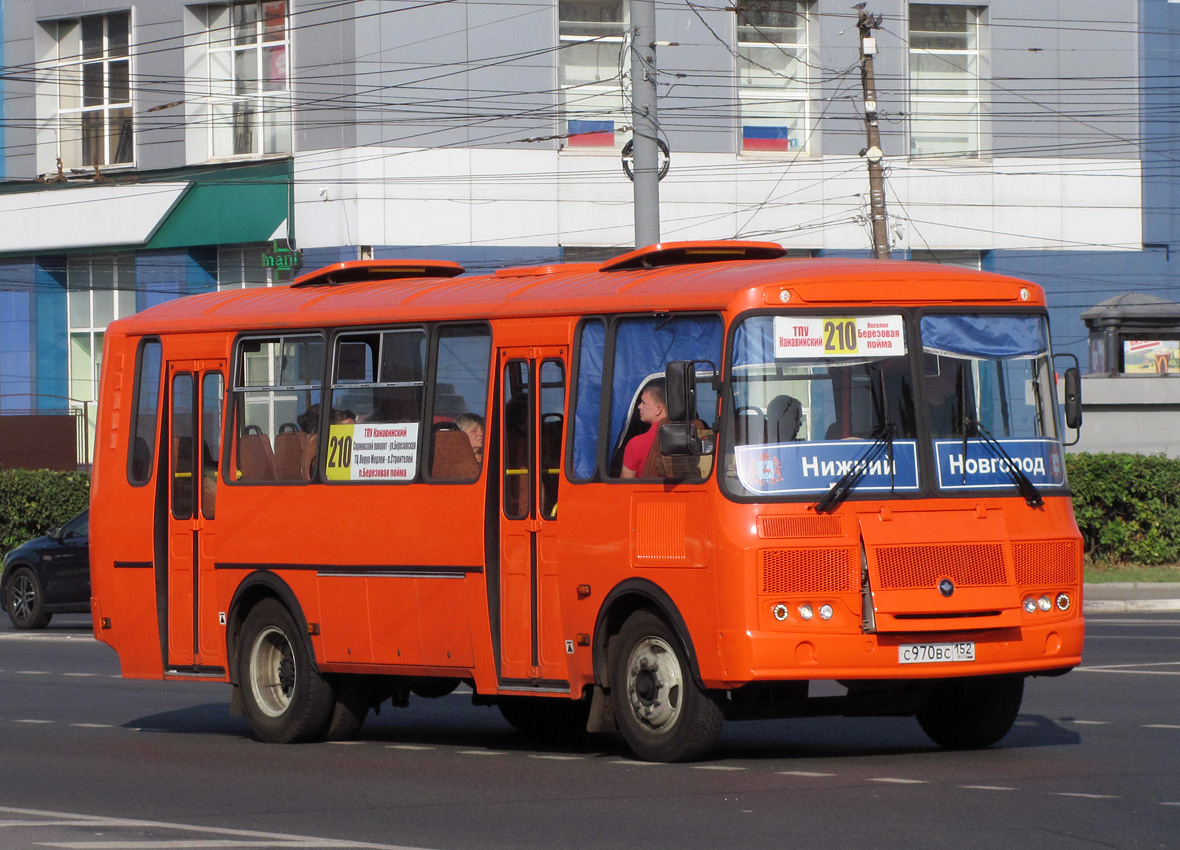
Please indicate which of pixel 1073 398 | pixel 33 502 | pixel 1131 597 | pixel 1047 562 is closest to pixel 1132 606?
pixel 1131 597

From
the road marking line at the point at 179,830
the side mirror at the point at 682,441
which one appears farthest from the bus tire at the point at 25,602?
the side mirror at the point at 682,441

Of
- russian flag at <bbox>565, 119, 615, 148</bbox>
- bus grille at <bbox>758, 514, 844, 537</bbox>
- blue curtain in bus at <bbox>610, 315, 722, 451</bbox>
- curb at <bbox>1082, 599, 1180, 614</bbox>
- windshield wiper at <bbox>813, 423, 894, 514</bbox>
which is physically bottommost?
curb at <bbox>1082, 599, 1180, 614</bbox>

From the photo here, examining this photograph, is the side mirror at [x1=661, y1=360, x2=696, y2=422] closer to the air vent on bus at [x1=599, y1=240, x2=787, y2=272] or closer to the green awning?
the air vent on bus at [x1=599, y1=240, x2=787, y2=272]

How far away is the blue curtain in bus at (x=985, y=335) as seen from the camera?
35.7 feet

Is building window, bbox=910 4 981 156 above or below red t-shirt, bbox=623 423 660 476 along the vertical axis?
above

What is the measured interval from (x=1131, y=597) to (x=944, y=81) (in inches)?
753

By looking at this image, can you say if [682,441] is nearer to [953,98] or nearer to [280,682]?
[280,682]

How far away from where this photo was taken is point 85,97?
1693 inches

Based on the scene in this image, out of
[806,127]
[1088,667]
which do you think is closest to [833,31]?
[806,127]

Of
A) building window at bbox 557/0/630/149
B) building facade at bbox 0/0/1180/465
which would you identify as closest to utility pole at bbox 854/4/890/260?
building facade at bbox 0/0/1180/465

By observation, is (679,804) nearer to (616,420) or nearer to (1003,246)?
(616,420)

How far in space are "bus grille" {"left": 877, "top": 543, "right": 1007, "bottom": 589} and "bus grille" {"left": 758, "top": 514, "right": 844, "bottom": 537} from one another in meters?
0.26

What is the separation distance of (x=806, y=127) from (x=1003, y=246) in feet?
15.6

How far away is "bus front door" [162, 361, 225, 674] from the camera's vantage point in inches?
528
